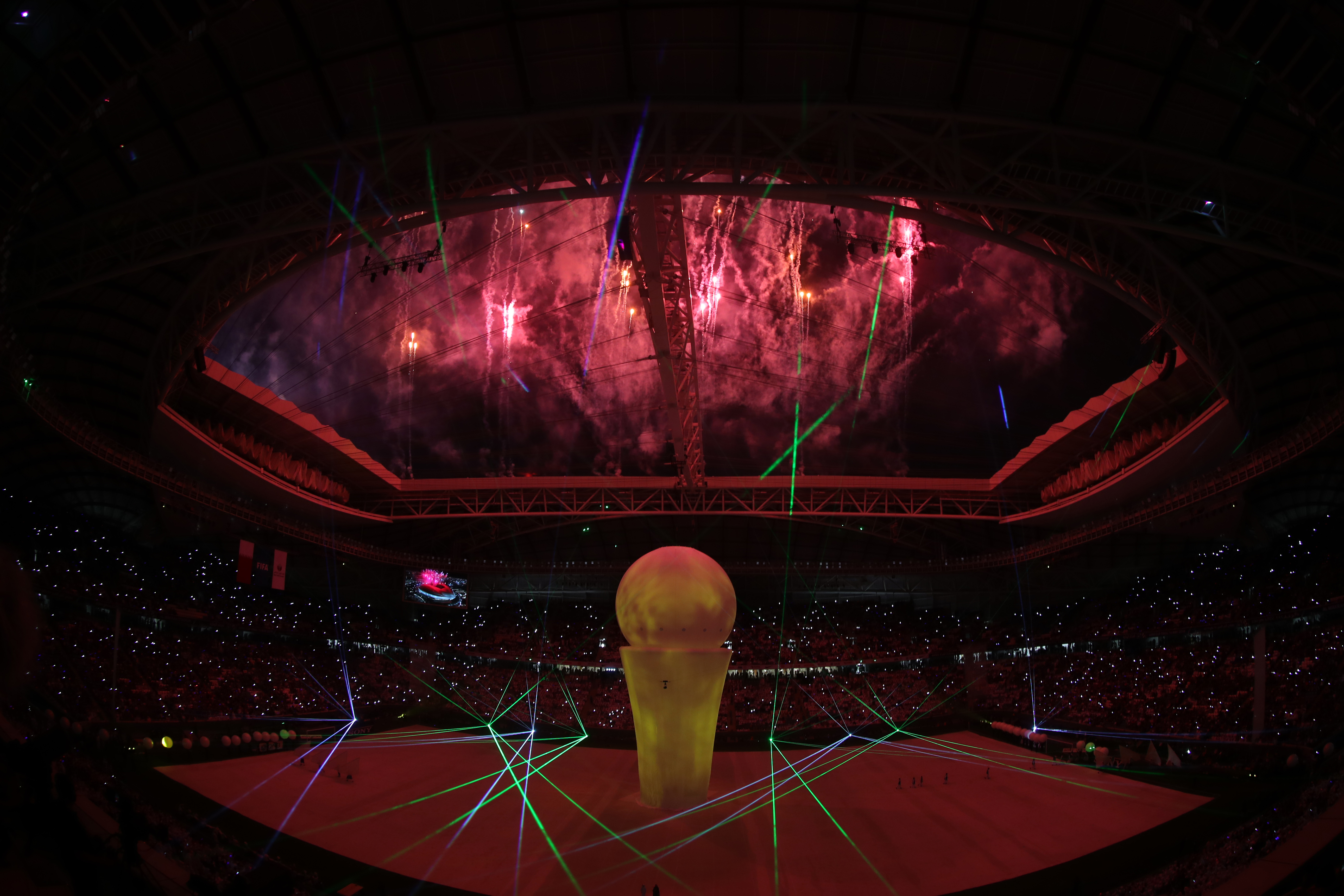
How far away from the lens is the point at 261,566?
90.7 feet

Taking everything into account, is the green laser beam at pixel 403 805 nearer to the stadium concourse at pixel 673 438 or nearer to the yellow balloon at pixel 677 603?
the stadium concourse at pixel 673 438

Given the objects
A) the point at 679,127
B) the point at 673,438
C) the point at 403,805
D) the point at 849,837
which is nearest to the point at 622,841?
the point at 849,837

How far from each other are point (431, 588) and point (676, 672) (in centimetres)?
2707

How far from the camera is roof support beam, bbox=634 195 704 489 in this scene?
57.9ft

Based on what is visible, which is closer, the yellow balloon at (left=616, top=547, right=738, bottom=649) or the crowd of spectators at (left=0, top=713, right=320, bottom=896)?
the crowd of spectators at (left=0, top=713, right=320, bottom=896)

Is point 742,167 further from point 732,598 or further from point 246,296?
point 246,296

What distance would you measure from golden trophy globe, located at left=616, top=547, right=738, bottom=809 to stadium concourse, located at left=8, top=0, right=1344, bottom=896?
13cm

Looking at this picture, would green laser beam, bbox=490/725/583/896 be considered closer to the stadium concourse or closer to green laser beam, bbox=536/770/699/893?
the stadium concourse

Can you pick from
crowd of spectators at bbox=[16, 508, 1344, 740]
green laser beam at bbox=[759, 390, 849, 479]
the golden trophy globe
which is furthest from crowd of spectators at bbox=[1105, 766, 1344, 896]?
green laser beam at bbox=[759, 390, 849, 479]

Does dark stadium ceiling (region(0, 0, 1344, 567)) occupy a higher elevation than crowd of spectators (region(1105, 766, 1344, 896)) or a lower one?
higher

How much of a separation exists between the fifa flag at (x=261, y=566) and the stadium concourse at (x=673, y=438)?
0.46 feet

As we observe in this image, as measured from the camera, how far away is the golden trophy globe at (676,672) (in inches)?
645

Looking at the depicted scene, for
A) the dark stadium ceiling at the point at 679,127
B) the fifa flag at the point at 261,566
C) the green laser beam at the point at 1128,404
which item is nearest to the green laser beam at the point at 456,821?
the fifa flag at the point at 261,566

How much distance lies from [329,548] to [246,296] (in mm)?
21555
